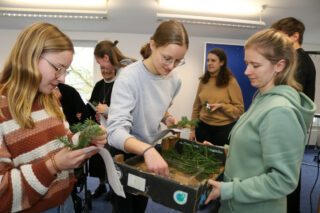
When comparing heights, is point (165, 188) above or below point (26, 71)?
below

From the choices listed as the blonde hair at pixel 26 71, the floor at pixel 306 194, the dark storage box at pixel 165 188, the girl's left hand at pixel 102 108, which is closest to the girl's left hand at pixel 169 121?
the dark storage box at pixel 165 188

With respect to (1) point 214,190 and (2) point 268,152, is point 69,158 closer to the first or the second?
(1) point 214,190

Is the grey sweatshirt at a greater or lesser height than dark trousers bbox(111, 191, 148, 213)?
greater

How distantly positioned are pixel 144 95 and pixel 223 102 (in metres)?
1.81

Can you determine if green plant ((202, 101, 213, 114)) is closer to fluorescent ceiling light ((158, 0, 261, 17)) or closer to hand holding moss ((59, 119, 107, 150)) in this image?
fluorescent ceiling light ((158, 0, 261, 17))

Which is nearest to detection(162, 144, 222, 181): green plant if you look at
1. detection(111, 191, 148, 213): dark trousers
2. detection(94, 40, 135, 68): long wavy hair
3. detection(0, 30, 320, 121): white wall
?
detection(111, 191, 148, 213): dark trousers

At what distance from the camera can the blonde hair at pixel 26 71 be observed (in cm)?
89

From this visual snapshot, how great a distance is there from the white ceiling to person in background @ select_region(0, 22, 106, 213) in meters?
2.90

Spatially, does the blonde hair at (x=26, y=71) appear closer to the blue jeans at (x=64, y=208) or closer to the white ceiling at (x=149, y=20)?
the blue jeans at (x=64, y=208)

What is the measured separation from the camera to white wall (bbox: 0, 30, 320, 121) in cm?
512

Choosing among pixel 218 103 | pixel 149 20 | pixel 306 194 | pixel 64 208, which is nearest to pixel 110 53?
pixel 218 103

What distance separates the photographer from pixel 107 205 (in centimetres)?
287

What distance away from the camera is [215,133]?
2.92 m

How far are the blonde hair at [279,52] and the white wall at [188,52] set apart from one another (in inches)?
157
